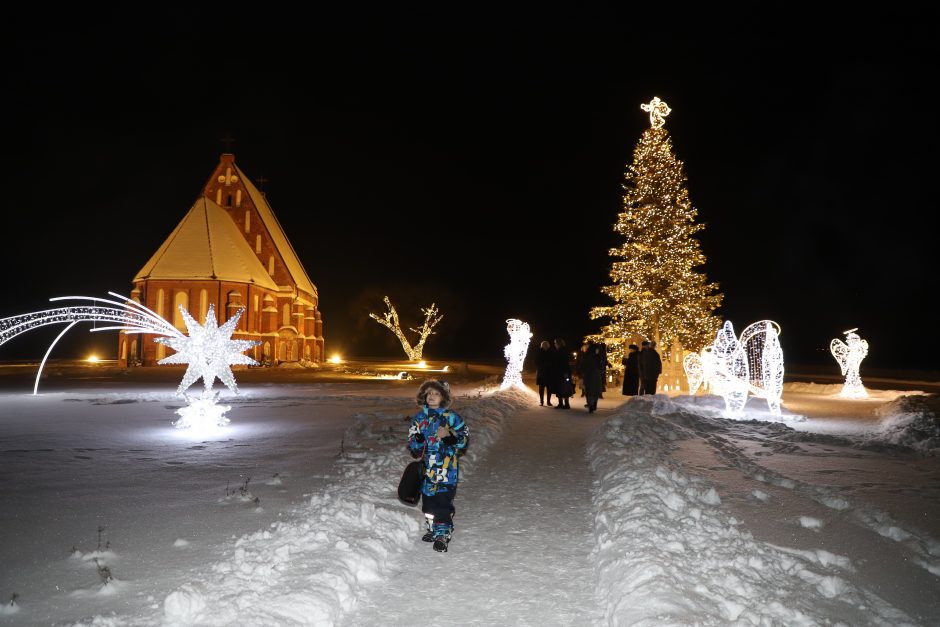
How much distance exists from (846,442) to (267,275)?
146 ft

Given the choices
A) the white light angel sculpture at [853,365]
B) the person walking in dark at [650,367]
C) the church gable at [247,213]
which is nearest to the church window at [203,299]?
the church gable at [247,213]

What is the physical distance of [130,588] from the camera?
431 centimetres

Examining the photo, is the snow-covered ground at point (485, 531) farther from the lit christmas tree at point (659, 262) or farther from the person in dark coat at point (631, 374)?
the lit christmas tree at point (659, 262)

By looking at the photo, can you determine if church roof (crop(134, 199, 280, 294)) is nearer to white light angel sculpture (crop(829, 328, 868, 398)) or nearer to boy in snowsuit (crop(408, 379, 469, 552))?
white light angel sculpture (crop(829, 328, 868, 398))

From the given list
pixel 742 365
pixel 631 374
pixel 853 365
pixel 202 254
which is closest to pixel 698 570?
pixel 742 365

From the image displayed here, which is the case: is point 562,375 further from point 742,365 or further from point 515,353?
point 515,353

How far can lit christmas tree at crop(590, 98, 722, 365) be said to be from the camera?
23922 millimetres

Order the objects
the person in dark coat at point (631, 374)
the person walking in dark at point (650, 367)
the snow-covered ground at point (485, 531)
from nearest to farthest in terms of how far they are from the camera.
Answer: the snow-covered ground at point (485, 531) < the person walking in dark at point (650, 367) < the person in dark coat at point (631, 374)

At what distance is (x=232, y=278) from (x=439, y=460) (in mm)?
40664

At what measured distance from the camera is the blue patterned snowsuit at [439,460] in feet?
18.2

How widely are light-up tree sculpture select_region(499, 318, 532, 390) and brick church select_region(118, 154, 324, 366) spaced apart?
24.6 metres

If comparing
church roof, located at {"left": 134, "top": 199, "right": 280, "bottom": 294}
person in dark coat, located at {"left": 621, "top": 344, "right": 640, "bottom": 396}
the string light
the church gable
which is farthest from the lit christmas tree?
the church gable

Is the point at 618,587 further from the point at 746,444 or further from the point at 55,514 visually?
the point at 746,444

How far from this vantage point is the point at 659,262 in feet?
79.2
